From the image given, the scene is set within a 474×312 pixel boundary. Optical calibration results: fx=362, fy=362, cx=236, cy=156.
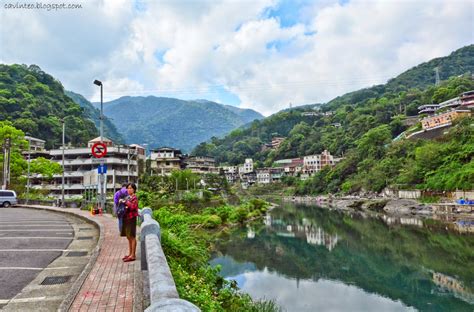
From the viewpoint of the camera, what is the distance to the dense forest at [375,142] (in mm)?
52219

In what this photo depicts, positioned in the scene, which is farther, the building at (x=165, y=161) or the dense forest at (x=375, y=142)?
the building at (x=165, y=161)

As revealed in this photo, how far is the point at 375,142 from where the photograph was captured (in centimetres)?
7662

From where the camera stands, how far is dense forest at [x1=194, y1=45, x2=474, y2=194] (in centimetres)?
5222

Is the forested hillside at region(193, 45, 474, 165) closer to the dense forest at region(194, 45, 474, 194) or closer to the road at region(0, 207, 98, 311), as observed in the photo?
the dense forest at region(194, 45, 474, 194)

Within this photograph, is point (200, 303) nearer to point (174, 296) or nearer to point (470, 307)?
point (174, 296)

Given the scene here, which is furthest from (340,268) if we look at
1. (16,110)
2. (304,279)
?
(16,110)

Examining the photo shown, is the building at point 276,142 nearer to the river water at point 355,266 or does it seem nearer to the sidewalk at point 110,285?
the river water at point 355,266

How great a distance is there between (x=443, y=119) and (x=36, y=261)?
2828 inches

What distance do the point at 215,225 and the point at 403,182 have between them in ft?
121

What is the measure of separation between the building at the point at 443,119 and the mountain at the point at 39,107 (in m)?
65.9

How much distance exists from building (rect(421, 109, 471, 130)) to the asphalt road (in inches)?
2541

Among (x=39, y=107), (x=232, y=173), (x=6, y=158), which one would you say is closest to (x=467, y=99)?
(x=232, y=173)

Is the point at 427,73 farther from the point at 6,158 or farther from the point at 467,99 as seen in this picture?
the point at 6,158

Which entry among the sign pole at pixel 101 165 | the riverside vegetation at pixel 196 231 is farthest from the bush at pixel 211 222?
the sign pole at pixel 101 165
